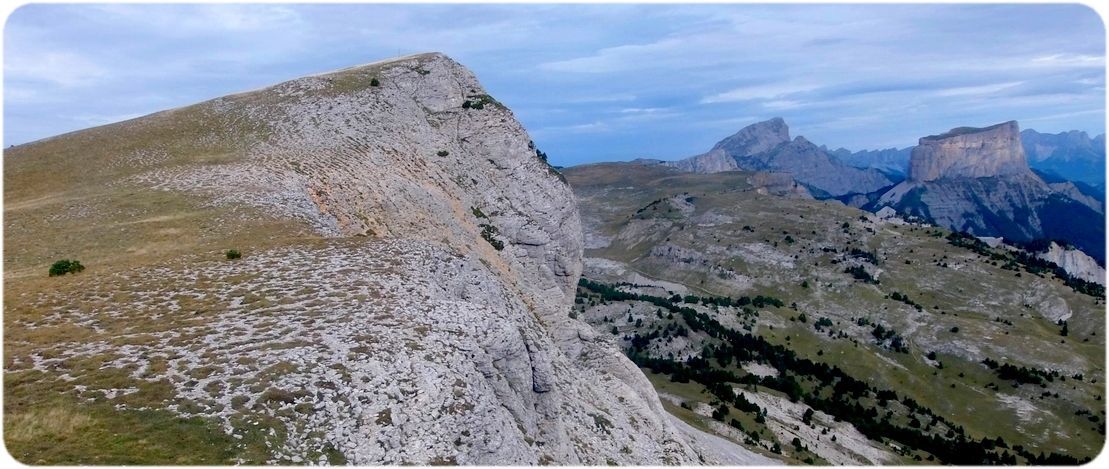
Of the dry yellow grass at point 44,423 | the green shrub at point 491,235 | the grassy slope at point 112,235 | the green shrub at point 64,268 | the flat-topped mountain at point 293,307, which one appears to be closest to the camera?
the dry yellow grass at point 44,423

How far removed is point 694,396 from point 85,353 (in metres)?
108

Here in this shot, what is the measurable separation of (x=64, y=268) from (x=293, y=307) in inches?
606

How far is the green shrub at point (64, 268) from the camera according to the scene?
36.1m

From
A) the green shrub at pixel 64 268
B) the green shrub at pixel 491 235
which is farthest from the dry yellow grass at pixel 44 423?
the green shrub at pixel 491 235

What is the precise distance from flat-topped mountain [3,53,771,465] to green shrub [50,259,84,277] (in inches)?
21.9

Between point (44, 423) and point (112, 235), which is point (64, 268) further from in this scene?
point (44, 423)

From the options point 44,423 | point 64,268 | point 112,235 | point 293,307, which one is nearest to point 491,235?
point 112,235

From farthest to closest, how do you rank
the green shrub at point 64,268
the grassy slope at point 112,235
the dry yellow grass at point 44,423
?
the green shrub at point 64,268 < the grassy slope at point 112,235 < the dry yellow grass at point 44,423

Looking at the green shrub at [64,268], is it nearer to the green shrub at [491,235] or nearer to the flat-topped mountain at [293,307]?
the flat-topped mountain at [293,307]

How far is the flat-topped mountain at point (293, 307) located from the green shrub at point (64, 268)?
0.56m

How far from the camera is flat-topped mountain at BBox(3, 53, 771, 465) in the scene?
80.5 ft

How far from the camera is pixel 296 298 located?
33594 millimetres

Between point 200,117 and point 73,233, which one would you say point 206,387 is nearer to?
point 73,233

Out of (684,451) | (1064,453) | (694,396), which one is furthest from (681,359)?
(684,451)
